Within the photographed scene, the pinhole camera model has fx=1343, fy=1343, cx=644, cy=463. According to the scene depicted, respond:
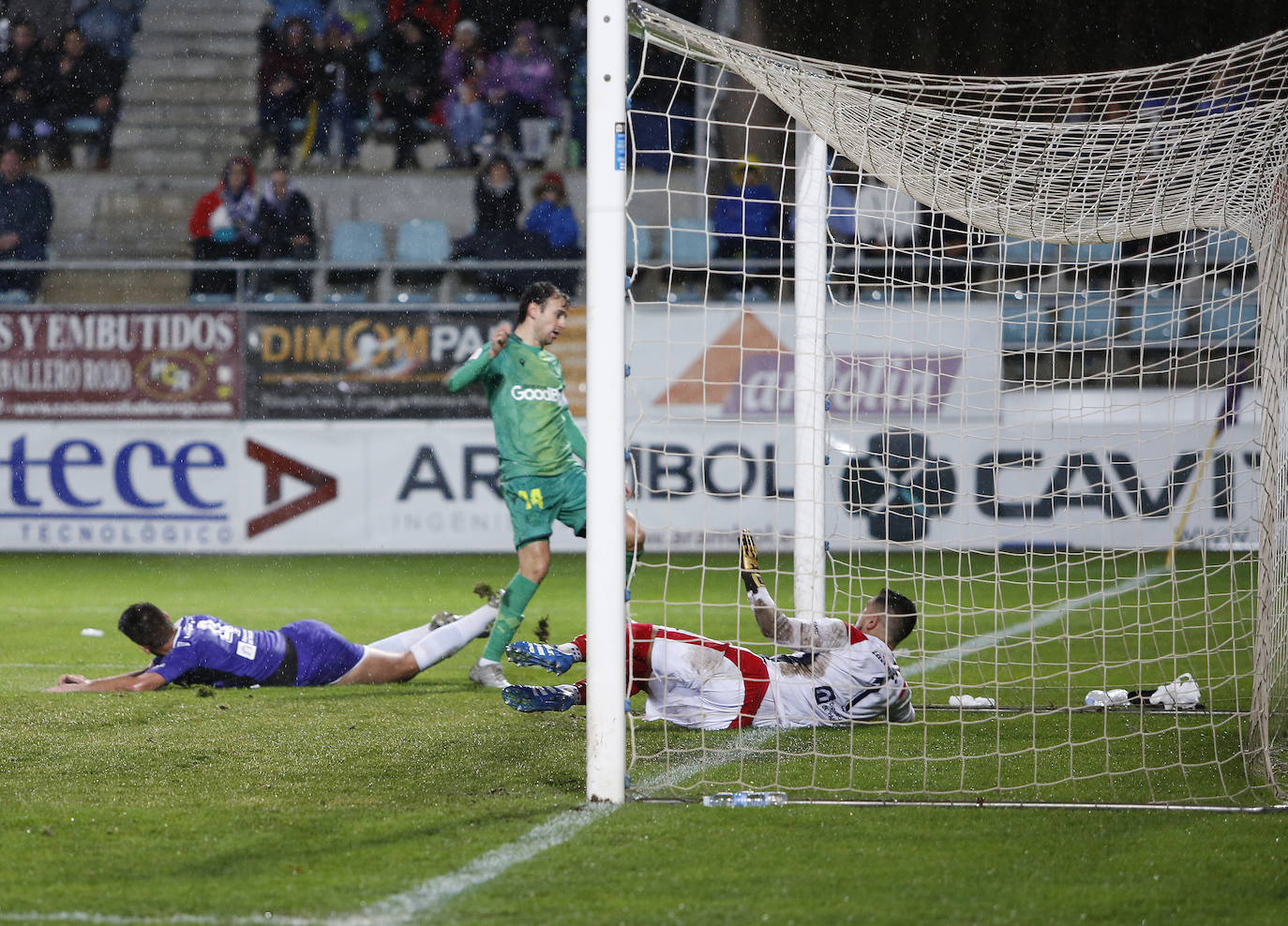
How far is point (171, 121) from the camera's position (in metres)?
16.5

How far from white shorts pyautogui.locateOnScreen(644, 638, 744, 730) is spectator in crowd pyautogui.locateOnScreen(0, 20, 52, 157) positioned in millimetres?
14091

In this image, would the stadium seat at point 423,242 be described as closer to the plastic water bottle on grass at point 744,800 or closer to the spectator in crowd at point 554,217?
the spectator in crowd at point 554,217

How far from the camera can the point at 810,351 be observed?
566cm

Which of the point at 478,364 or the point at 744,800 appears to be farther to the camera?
the point at 478,364

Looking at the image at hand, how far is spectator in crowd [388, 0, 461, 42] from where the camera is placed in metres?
16.5

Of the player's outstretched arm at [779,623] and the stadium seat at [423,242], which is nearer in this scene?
the player's outstretched arm at [779,623]

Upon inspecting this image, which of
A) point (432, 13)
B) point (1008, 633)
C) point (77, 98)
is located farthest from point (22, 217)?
point (1008, 633)

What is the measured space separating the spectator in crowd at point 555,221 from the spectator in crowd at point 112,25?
20.4 ft

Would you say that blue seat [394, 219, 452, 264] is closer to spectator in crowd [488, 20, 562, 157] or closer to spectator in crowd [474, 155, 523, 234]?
spectator in crowd [474, 155, 523, 234]

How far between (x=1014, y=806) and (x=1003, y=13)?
13025 millimetres

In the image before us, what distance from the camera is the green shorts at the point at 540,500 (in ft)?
20.8

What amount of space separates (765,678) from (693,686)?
0.88 ft

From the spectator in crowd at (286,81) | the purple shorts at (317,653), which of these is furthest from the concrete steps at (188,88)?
the purple shorts at (317,653)

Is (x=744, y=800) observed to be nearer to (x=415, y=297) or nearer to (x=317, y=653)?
(x=317, y=653)
